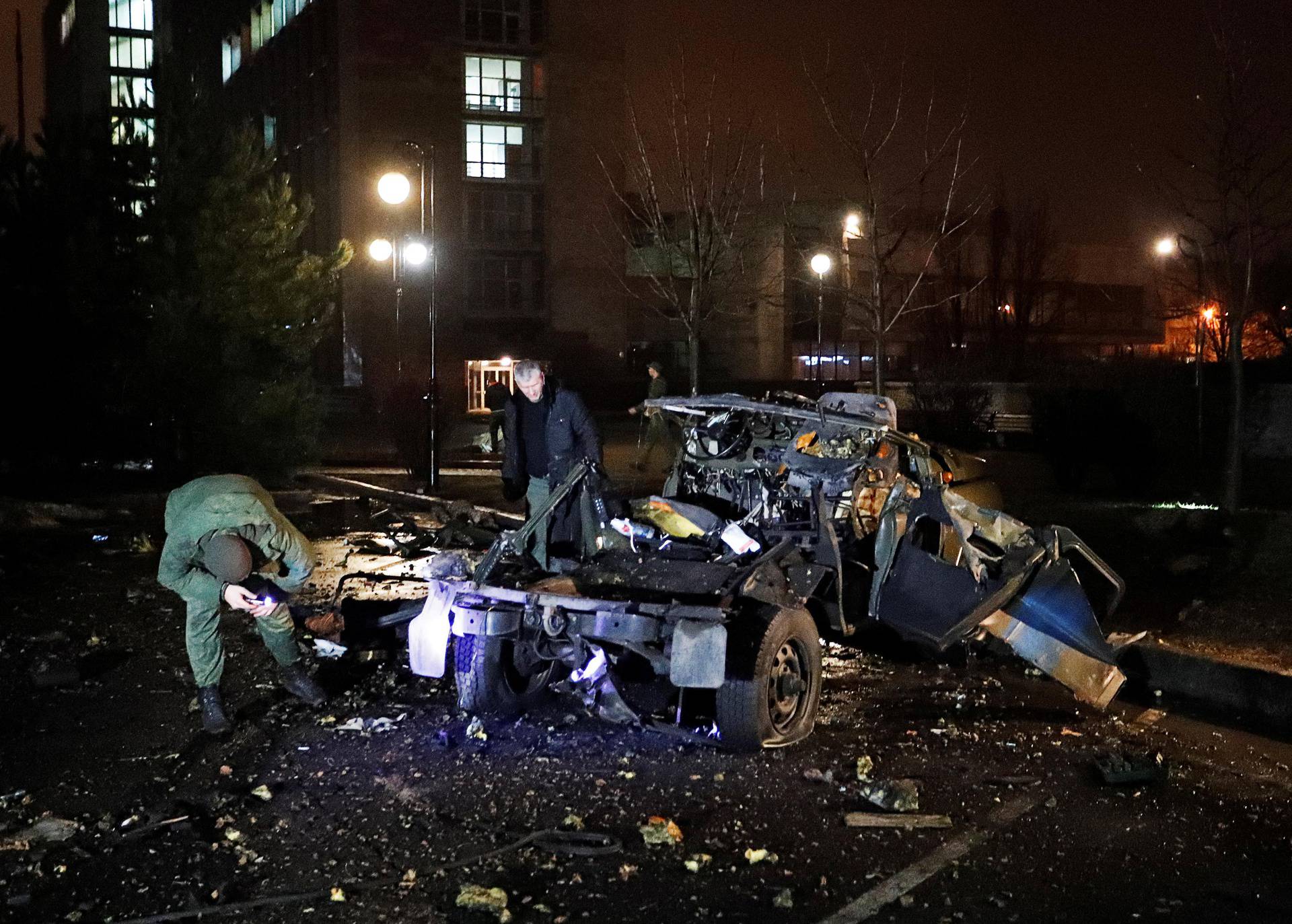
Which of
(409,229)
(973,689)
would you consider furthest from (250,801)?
(409,229)

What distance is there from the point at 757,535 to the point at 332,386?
1740 inches

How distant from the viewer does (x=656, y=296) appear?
48656 millimetres

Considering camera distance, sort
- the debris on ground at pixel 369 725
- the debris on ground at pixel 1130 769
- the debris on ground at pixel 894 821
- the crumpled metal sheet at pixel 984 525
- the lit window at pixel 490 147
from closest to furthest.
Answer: the debris on ground at pixel 894 821 < the debris on ground at pixel 1130 769 < the debris on ground at pixel 369 725 < the crumpled metal sheet at pixel 984 525 < the lit window at pixel 490 147

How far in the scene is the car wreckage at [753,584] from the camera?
243 inches

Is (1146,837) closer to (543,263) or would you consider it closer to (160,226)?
(160,226)

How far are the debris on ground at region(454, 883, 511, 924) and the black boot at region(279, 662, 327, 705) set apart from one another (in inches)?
113

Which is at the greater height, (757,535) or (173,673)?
(757,535)

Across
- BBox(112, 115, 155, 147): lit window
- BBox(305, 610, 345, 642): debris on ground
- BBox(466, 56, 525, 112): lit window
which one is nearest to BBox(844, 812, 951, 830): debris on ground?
BBox(305, 610, 345, 642): debris on ground

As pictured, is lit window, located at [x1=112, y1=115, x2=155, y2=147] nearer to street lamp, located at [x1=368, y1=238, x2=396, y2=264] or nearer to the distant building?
street lamp, located at [x1=368, y1=238, x2=396, y2=264]

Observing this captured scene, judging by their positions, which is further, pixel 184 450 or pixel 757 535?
pixel 184 450

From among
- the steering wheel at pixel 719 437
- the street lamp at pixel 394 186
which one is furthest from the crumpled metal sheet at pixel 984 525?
the street lamp at pixel 394 186

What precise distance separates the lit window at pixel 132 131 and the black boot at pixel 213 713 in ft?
49.1

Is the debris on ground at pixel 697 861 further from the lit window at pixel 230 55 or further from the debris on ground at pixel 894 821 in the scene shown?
the lit window at pixel 230 55

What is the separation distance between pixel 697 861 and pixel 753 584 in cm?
185
